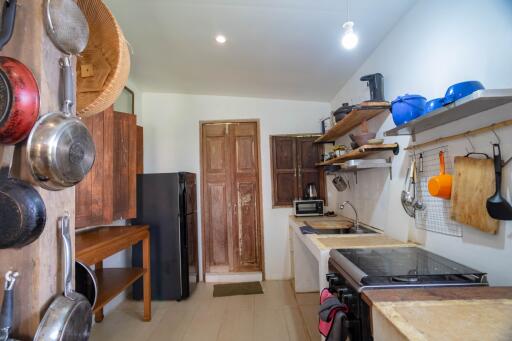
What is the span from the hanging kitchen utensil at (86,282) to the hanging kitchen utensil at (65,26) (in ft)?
2.51

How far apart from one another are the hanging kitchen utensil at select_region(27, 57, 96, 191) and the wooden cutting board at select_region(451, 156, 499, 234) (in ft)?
5.28

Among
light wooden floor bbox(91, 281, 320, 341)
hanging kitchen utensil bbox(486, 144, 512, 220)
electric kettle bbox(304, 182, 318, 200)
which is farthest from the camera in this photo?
electric kettle bbox(304, 182, 318, 200)

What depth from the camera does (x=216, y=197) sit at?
12.0ft

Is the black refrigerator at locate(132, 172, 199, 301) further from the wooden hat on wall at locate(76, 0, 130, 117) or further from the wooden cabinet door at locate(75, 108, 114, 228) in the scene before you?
the wooden hat on wall at locate(76, 0, 130, 117)

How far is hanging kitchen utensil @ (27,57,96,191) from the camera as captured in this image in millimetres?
699

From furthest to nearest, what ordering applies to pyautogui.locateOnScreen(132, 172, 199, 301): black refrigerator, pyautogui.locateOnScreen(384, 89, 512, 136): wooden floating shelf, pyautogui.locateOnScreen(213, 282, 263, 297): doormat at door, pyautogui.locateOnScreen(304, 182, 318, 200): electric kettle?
pyautogui.locateOnScreen(304, 182, 318, 200): electric kettle, pyautogui.locateOnScreen(213, 282, 263, 297): doormat at door, pyautogui.locateOnScreen(132, 172, 199, 301): black refrigerator, pyautogui.locateOnScreen(384, 89, 512, 136): wooden floating shelf

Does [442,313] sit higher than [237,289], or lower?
higher

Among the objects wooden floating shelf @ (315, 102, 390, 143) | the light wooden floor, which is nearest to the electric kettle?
wooden floating shelf @ (315, 102, 390, 143)

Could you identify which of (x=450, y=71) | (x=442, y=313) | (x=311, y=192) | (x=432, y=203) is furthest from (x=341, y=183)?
(x=442, y=313)

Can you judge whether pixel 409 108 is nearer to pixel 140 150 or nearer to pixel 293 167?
pixel 293 167

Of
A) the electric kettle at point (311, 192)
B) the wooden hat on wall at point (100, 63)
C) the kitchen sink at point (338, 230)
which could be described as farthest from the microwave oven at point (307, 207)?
the wooden hat on wall at point (100, 63)

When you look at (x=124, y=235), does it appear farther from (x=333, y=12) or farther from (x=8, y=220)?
(x=333, y=12)

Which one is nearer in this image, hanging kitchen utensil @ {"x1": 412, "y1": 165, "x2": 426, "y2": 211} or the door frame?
hanging kitchen utensil @ {"x1": 412, "y1": 165, "x2": 426, "y2": 211}

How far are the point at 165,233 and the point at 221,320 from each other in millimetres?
1127
